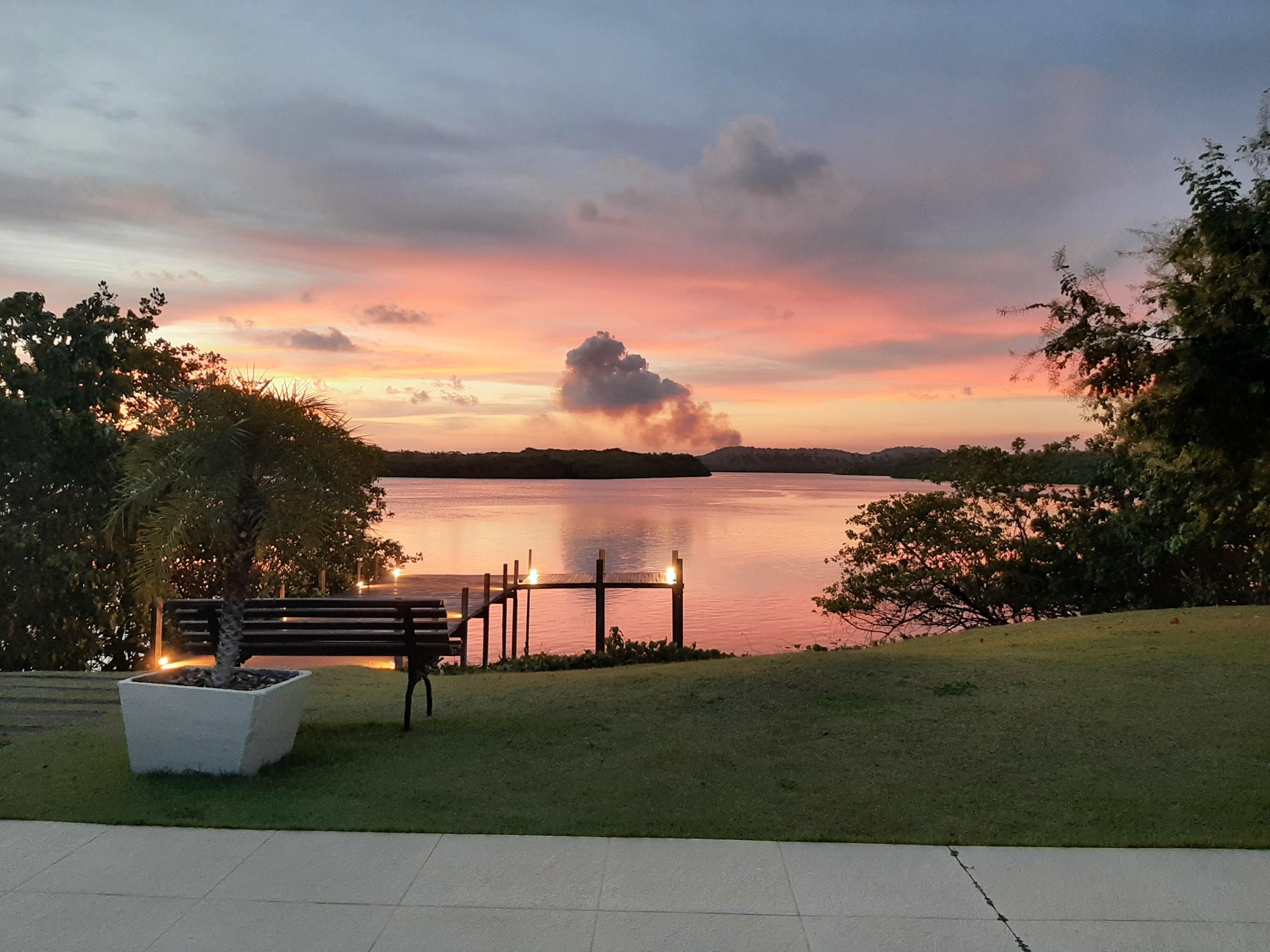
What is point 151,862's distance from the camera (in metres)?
4.18

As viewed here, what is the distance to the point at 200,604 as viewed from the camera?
23.7ft

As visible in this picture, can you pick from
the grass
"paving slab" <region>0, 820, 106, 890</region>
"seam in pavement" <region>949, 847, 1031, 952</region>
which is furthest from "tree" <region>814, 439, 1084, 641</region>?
"paving slab" <region>0, 820, 106, 890</region>

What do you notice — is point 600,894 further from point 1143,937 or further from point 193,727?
point 193,727

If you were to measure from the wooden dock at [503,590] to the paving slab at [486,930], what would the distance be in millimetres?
16617

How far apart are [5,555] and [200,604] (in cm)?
772

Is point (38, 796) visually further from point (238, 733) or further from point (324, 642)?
point (324, 642)

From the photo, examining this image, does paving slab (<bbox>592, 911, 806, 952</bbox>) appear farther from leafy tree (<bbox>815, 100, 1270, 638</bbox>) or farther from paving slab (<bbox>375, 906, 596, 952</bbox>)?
leafy tree (<bbox>815, 100, 1270, 638</bbox>)

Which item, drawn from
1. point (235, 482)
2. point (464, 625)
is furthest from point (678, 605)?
point (235, 482)

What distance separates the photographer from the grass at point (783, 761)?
471 cm

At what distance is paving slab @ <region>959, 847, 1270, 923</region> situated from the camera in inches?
145

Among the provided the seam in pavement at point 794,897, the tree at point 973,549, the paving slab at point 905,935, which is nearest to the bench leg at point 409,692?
the seam in pavement at point 794,897

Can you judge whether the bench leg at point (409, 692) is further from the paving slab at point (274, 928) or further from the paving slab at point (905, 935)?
the paving slab at point (905, 935)

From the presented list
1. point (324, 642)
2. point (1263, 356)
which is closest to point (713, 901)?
point (324, 642)

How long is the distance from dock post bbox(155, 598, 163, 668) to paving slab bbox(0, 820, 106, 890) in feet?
36.0
